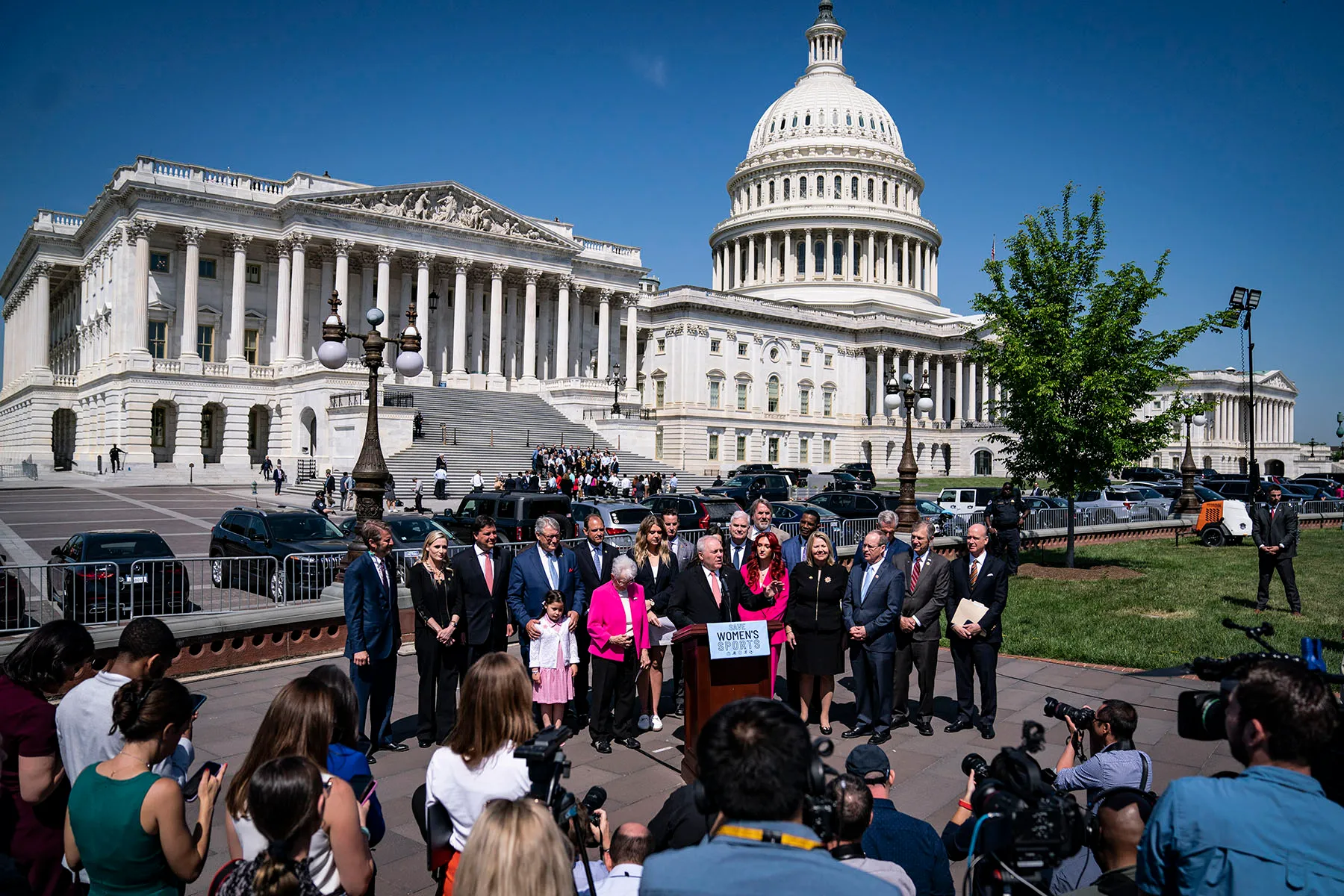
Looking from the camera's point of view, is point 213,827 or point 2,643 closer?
point 213,827

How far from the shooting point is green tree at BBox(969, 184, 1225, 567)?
21016 millimetres

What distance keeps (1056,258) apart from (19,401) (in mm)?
78224

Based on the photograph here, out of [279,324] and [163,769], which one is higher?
[279,324]

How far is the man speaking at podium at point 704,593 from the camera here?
8461mm

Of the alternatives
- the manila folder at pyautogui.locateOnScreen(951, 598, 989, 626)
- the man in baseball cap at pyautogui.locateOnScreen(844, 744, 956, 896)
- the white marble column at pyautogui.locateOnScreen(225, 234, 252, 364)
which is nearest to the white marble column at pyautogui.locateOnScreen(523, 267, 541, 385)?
the white marble column at pyautogui.locateOnScreen(225, 234, 252, 364)

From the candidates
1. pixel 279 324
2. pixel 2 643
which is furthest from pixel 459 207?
pixel 2 643

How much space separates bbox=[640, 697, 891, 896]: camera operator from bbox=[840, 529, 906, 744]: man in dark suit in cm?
625

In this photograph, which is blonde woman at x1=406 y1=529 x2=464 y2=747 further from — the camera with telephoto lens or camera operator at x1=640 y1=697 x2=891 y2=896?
camera operator at x1=640 y1=697 x2=891 y2=896

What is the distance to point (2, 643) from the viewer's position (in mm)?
9398

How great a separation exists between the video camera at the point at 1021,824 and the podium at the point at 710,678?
391cm

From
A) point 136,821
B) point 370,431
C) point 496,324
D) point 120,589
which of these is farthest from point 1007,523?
point 496,324

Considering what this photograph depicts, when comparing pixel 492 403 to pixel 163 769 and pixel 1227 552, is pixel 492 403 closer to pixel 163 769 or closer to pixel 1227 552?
pixel 1227 552

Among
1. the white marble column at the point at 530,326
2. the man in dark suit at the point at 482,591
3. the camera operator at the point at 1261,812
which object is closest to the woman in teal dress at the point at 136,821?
the camera operator at the point at 1261,812

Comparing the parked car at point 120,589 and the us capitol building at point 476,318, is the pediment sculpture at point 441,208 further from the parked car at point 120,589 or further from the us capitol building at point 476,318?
the parked car at point 120,589
